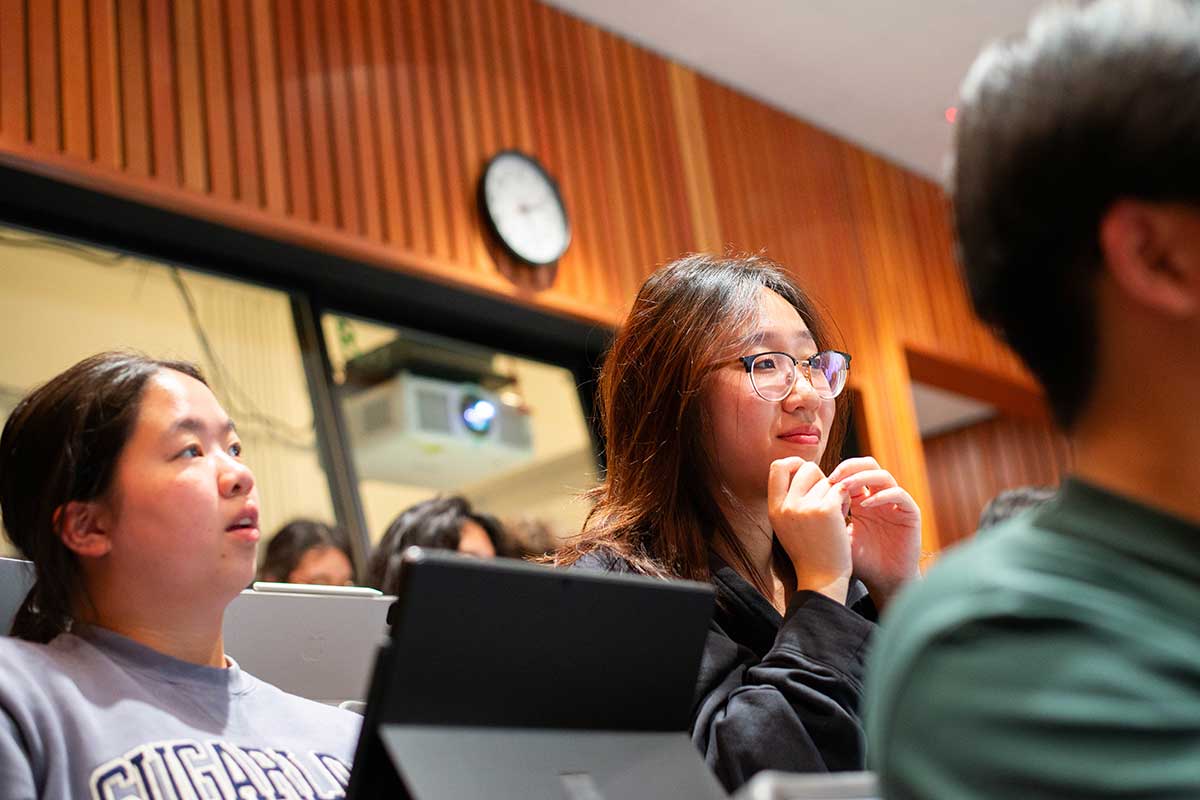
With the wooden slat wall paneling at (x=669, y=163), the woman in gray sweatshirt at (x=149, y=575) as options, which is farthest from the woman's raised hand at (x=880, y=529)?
the wooden slat wall paneling at (x=669, y=163)

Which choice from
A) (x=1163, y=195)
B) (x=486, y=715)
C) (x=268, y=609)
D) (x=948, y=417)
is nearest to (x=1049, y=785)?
(x=1163, y=195)

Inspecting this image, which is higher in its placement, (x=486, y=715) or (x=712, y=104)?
(x=712, y=104)

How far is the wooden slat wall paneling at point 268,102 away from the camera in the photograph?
3.41 metres

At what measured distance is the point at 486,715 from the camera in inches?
39.8

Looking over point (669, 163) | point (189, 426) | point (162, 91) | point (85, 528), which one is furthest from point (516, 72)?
point (85, 528)

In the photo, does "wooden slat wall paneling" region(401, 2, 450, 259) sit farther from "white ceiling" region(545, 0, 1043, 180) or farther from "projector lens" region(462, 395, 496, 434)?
"white ceiling" region(545, 0, 1043, 180)

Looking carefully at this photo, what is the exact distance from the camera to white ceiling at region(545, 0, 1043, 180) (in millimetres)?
4707

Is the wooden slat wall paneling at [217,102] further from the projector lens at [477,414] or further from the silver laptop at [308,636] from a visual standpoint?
the silver laptop at [308,636]

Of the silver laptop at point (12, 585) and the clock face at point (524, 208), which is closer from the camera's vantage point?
the silver laptop at point (12, 585)

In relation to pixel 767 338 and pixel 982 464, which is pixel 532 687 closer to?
pixel 767 338

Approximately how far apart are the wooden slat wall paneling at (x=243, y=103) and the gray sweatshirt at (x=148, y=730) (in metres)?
1.99

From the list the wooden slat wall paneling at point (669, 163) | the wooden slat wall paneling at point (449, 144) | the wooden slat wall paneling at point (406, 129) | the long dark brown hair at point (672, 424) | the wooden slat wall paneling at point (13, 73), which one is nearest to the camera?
the long dark brown hair at point (672, 424)

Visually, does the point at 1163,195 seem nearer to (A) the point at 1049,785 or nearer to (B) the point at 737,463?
(A) the point at 1049,785

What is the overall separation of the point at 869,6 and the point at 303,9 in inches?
83.5
